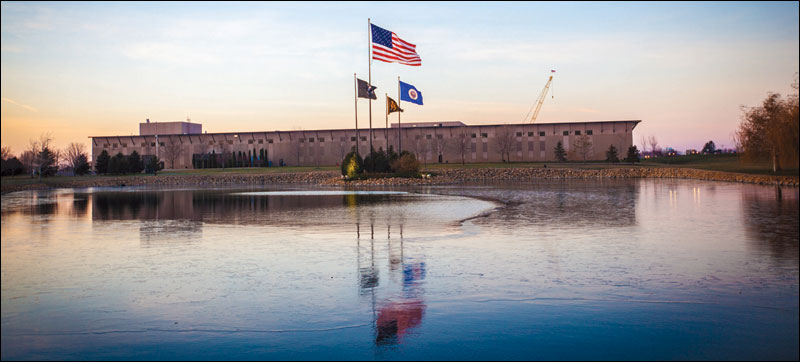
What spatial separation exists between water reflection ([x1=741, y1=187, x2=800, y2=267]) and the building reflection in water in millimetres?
6379

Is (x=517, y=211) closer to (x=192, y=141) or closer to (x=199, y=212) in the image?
(x=199, y=212)

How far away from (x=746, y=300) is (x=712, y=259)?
10.9ft

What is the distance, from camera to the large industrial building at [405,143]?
10256 centimetres

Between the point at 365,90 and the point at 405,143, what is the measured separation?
2294 inches

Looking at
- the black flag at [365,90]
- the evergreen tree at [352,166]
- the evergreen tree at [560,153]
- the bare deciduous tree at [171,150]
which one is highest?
the black flag at [365,90]

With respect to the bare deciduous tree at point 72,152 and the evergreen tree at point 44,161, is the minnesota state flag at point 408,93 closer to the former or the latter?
the evergreen tree at point 44,161

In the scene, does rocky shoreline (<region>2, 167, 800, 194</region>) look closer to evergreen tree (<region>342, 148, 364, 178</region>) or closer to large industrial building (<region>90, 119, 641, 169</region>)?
evergreen tree (<region>342, 148, 364, 178</region>)

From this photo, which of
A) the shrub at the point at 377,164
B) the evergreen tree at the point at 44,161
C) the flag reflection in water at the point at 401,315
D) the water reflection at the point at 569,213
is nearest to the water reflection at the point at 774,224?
the water reflection at the point at 569,213

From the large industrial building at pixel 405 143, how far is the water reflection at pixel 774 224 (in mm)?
75865

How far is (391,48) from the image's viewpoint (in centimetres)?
4088

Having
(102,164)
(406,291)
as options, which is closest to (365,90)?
(406,291)

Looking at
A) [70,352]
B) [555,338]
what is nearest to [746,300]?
[555,338]

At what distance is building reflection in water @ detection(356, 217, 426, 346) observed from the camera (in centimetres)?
715

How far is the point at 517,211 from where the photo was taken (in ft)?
71.8
